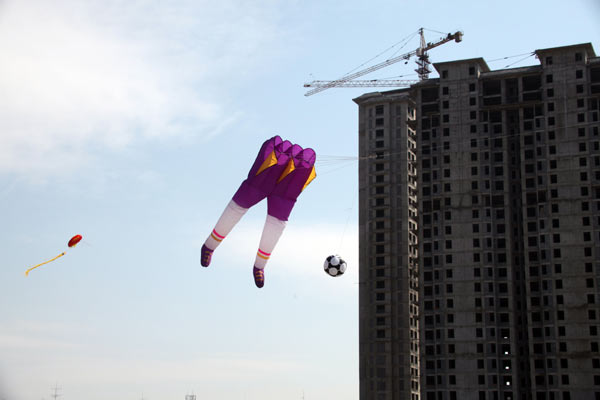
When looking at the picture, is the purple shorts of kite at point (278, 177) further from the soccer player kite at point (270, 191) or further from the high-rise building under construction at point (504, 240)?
the high-rise building under construction at point (504, 240)

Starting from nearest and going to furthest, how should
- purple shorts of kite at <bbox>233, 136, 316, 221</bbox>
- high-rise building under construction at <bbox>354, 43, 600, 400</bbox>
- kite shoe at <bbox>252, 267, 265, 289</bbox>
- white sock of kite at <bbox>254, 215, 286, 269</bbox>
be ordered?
1. purple shorts of kite at <bbox>233, 136, 316, 221</bbox>
2. white sock of kite at <bbox>254, 215, 286, 269</bbox>
3. kite shoe at <bbox>252, 267, 265, 289</bbox>
4. high-rise building under construction at <bbox>354, 43, 600, 400</bbox>

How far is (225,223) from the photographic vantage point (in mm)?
69625

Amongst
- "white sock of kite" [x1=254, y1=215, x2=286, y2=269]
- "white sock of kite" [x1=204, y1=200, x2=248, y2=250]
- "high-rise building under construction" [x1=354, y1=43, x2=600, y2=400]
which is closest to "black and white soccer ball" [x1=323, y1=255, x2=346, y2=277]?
"white sock of kite" [x1=254, y1=215, x2=286, y2=269]

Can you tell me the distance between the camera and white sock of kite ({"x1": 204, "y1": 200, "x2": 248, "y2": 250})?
69250 millimetres

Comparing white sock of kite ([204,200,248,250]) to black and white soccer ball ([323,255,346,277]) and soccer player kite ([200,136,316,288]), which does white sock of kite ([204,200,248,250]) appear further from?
black and white soccer ball ([323,255,346,277])

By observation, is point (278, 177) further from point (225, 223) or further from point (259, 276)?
point (259, 276)

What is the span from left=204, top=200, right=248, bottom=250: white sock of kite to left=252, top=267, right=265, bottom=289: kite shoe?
3.59 m

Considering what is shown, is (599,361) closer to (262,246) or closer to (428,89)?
(428,89)

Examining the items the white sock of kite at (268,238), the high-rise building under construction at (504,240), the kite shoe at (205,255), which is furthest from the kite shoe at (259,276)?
the high-rise building under construction at (504,240)

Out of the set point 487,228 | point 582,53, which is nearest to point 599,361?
point 487,228

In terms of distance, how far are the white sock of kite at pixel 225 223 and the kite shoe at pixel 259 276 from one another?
3.59 metres

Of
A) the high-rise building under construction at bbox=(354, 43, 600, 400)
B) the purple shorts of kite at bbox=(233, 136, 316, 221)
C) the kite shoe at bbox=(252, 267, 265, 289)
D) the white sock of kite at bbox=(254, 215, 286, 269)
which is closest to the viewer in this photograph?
the purple shorts of kite at bbox=(233, 136, 316, 221)

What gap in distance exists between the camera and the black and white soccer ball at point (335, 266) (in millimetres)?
69812

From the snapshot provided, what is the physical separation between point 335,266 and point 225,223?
910 cm
